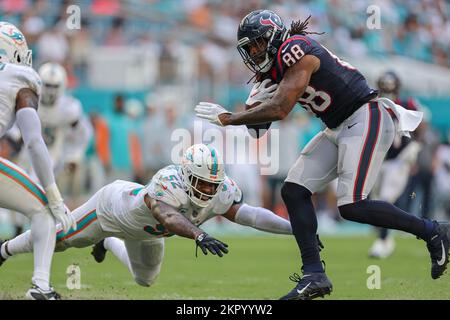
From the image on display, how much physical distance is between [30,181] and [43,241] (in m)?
0.35

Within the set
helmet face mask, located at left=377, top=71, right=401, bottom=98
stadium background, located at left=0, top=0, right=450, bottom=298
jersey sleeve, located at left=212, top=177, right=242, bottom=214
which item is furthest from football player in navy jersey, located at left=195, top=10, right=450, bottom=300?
stadium background, located at left=0, top=0, right=450, bottom=298

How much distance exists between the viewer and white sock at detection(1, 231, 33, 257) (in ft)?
17.8

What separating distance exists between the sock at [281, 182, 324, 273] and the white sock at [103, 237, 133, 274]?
1214 millimetres

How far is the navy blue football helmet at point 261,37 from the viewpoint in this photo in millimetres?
5262

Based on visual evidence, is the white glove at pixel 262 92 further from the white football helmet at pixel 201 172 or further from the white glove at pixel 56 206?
the white glove at pixel 56 206

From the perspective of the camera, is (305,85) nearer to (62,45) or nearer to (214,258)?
(214,258)

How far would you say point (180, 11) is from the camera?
50.1 ft

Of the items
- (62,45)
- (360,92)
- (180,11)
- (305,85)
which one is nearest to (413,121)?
(360,92)

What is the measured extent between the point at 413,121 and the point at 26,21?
9.24 m

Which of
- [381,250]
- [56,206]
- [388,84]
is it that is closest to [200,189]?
[56,206]

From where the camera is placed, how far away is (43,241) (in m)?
4.84

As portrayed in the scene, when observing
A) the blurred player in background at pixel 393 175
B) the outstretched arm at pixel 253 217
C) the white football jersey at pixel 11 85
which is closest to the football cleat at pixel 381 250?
the blurred player in background at pixel 393 175

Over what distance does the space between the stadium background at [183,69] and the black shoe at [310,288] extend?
6.37 meters
